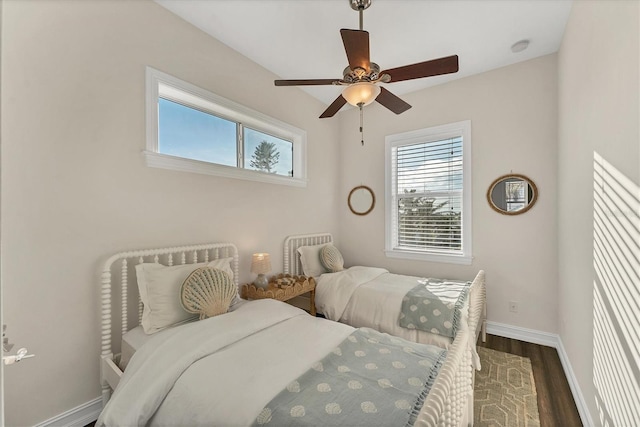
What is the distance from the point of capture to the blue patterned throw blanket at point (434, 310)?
95.0 inches

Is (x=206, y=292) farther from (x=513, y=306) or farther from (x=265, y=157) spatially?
(x=513, y=306)

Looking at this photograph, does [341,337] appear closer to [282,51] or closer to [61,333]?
[61,333]

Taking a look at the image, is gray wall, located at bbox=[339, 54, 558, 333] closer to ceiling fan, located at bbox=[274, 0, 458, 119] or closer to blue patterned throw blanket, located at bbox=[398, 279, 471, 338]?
blue patterned throw blanket, located at bbox=[398, 279, 471, 338]

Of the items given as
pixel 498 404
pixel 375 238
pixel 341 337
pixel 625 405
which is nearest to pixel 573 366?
pixel 498 404

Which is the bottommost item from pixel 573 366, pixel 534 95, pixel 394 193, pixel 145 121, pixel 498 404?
pixel 498 404

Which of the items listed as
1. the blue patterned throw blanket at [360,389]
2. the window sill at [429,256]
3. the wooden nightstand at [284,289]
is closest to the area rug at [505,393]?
the blue patterned throw blanket at [360,389]

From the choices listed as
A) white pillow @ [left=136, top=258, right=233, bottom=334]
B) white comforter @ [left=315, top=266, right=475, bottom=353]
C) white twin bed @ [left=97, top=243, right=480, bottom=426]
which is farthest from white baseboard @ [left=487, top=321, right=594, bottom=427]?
white pillow @ [left=136, top=258, right=233, bottom=334]

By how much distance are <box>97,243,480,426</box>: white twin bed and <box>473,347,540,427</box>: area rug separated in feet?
1.97

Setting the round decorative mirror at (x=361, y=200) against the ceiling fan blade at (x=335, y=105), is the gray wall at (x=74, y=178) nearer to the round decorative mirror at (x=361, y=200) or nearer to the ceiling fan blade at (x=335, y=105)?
the ceiling fan blade at (x=335, y=105)

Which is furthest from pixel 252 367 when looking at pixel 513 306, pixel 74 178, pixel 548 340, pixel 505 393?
pixel 548 340

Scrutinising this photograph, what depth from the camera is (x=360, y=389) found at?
1360 millimetres

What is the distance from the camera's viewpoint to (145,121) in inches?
88.8

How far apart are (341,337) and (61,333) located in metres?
1.79

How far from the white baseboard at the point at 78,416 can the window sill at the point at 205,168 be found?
171 centimetres
